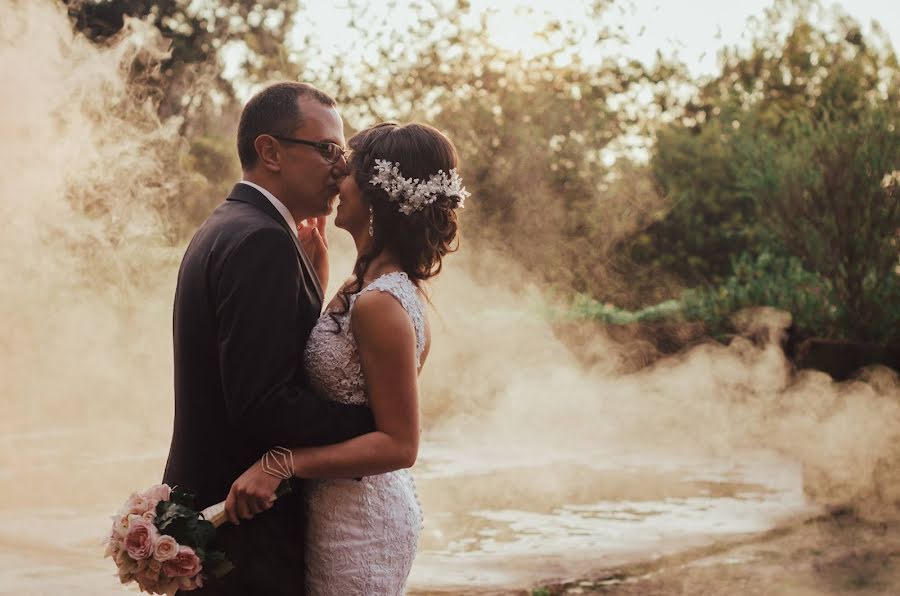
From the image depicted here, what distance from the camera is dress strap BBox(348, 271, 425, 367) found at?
267 centimetres

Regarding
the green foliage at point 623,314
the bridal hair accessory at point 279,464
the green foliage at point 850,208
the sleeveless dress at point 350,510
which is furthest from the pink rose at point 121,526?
the green foliage at point 623,314

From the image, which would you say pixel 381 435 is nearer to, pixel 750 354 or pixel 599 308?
pixel 750 354

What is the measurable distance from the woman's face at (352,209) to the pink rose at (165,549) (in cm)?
92

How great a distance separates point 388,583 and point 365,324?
68cm

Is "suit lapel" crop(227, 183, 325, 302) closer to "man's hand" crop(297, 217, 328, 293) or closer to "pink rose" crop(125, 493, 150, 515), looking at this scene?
"man's hand" crop(297, 217, 328, 293)

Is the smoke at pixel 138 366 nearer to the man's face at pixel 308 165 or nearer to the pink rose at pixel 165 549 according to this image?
the man's face at pixel 308 165

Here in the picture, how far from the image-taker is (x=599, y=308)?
13172 millimetres

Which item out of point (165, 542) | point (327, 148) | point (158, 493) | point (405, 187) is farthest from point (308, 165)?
point (165, 542)

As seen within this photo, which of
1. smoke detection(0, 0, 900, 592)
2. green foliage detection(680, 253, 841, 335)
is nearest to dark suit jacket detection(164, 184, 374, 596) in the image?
smoke detection(0, 0, 900, 592)

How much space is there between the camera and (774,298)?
38.2 feet

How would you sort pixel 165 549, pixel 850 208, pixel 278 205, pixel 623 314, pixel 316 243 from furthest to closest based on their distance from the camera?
pixel 623 314 → pixel 850 208 → pixel 316 243 → pixel 278 205 → pixel 165 549

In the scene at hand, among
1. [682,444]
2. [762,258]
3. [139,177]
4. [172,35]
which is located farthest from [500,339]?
[172,35]

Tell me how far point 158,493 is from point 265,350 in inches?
17.6

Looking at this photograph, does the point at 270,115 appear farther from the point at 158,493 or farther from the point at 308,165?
the point at 158,493
